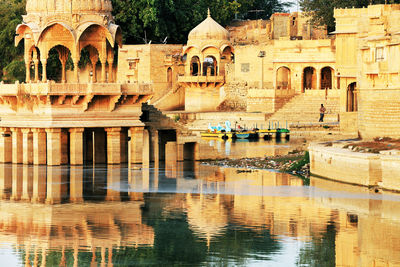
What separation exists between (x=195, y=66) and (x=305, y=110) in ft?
48.8

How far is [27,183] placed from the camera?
106 feet

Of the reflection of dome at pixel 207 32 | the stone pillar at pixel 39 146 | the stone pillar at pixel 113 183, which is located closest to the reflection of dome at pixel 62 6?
the stone pillar at pixel 39 146

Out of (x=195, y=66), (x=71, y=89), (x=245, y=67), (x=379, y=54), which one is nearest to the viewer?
(x=379, y=54)

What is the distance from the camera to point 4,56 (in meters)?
65.4

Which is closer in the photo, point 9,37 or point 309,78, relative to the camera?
point 309,78

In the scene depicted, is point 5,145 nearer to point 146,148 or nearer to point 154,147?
point 146,148

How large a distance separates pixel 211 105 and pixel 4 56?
12.8 meters

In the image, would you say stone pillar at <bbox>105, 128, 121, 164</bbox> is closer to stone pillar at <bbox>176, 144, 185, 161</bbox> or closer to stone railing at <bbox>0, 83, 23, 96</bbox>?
stone pillar at <bbox>176, 144, 185, 161</bbox>

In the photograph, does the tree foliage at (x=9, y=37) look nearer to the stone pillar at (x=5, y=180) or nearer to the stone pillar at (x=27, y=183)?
the stone pillar at (x=5, y=180)

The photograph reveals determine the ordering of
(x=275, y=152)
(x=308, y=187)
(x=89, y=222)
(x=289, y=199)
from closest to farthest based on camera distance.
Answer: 1. (x=89, y=222)
2. (x=289, y=199)
3. (x=308, y=187)
4. (x=275, y=152)

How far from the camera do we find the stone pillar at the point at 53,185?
1147 inches

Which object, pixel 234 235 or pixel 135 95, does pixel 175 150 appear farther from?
pixel 234 235

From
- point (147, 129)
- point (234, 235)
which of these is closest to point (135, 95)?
point (147, 129)

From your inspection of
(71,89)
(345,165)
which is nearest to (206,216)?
(345,165)
